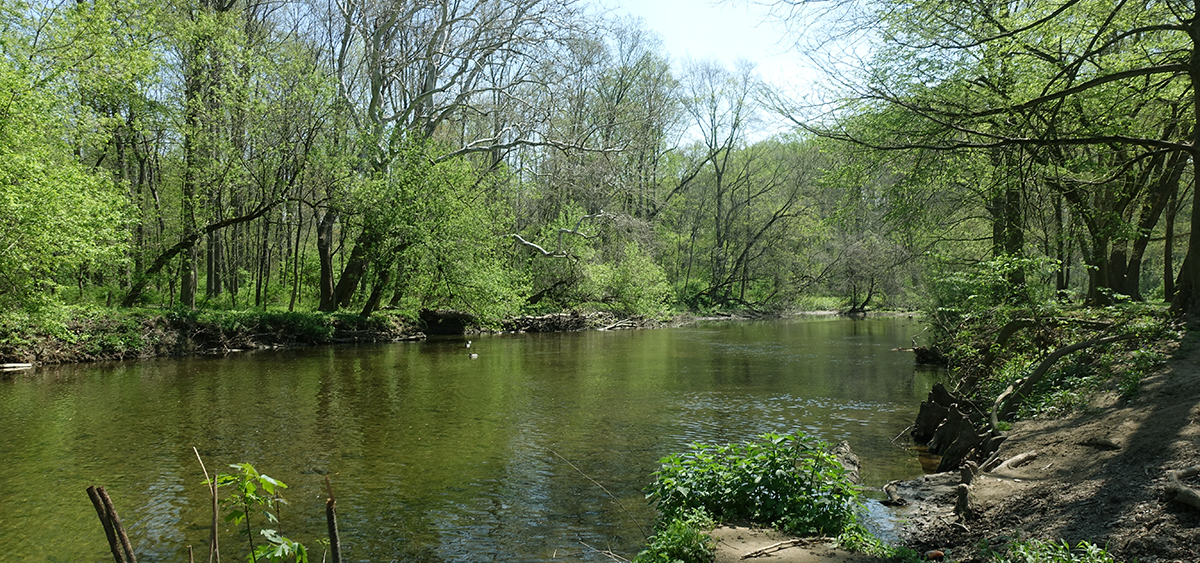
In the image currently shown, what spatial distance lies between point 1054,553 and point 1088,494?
1281mm

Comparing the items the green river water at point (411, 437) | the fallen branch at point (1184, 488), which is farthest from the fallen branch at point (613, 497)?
the fallen branch at point (1184, 488)

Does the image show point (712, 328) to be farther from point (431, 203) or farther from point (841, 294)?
point (841, 294)

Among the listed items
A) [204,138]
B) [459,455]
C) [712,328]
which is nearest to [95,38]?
[204,138]

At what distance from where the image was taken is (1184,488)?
171 inches

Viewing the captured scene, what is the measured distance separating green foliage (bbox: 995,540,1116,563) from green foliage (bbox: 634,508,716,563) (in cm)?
179

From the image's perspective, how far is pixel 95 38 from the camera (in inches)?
706

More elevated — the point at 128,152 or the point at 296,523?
the point at 128,152

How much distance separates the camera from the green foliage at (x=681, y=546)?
14.8 ft

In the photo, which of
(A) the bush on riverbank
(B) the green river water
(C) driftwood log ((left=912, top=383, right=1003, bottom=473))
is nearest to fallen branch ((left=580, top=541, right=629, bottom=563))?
(B) the green river water

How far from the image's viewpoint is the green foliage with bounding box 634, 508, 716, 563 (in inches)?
178

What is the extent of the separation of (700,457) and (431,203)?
21.5 meters

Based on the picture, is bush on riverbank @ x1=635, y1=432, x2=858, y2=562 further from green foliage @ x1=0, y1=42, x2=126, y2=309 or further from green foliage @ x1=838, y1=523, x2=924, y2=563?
green foliage @ x1=0, y1=42, x2=126, y2=309

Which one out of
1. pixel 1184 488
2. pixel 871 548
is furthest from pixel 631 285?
pixel 1184 488

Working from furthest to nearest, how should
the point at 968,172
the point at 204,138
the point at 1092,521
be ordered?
the point at 204,138 < the point at 968,172 < the point at 1092,521
